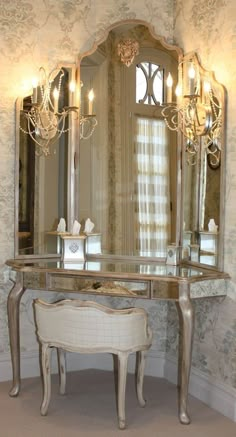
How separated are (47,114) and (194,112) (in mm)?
900

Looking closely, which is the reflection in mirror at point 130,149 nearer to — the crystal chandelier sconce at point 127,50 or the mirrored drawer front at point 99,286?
the crystal chandelier sconce at point 127,50

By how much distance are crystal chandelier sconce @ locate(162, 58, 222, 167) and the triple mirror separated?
63 millimetres

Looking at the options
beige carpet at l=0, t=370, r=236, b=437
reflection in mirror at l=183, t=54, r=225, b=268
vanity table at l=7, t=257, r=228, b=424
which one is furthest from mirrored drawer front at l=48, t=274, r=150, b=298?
beige carpet at l=0, t=370, r=236, b=437

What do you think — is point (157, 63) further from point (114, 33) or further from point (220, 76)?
point (220, 76)

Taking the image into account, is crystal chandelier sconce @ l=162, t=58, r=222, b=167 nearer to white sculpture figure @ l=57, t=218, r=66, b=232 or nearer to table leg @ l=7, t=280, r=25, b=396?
white sculpture figure @ l=57, t=218, r=66, b=232

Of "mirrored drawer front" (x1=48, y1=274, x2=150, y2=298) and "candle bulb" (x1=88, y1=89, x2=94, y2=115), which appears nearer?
"mirrored drawer front" (x1=48, y1=274, x2=150, y2=298)

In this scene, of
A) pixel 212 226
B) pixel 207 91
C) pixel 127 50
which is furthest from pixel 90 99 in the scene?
pixel 212 226

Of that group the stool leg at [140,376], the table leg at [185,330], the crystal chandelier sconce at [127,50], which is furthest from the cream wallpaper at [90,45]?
the stool leg at [140,376]

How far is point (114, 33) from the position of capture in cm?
332

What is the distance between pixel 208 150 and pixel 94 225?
86cm

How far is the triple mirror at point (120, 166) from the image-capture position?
324cm

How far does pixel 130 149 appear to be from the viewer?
330cm

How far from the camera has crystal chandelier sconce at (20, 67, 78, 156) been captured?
10.7 feet

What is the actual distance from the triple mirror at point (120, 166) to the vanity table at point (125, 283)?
0.79 ft
